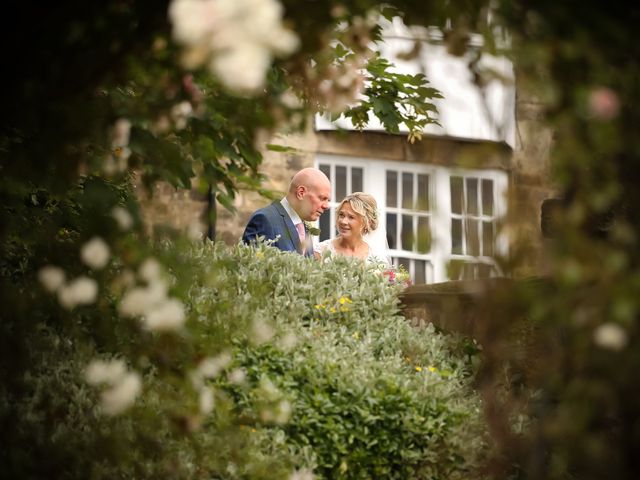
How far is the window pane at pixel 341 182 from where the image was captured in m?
13.4

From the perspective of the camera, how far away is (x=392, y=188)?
13.7 metres

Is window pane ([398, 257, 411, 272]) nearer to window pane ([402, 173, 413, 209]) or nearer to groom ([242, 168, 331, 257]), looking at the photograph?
window pane ([402, 173, 413, 209])

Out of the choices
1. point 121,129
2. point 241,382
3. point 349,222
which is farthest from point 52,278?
point 349,222

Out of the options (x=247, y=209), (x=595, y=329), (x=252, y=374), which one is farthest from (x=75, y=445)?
(x=247, y=209)

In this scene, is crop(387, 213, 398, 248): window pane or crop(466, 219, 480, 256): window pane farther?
crop(387, 213, 398, 248): window pane

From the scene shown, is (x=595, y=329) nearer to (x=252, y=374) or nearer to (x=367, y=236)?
(x=252, y=374)

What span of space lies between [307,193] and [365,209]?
66 cm

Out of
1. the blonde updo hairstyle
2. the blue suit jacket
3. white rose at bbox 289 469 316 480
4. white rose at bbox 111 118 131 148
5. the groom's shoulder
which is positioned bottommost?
white rose at bbox 289 469 316 480

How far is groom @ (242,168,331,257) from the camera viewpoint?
25.2 feet

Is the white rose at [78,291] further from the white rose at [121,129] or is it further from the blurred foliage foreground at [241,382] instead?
the white rose at [121,129]

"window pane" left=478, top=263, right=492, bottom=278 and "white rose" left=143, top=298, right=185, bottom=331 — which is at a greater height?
"window pane" left=478, top=263, right=492, bottom=278

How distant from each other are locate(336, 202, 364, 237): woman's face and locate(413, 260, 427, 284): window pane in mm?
5135

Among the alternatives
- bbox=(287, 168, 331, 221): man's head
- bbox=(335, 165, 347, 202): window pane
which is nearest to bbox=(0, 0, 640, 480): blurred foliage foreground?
bbox=(287, 168, 331, 221): man's head

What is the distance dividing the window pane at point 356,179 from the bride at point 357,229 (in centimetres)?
482
